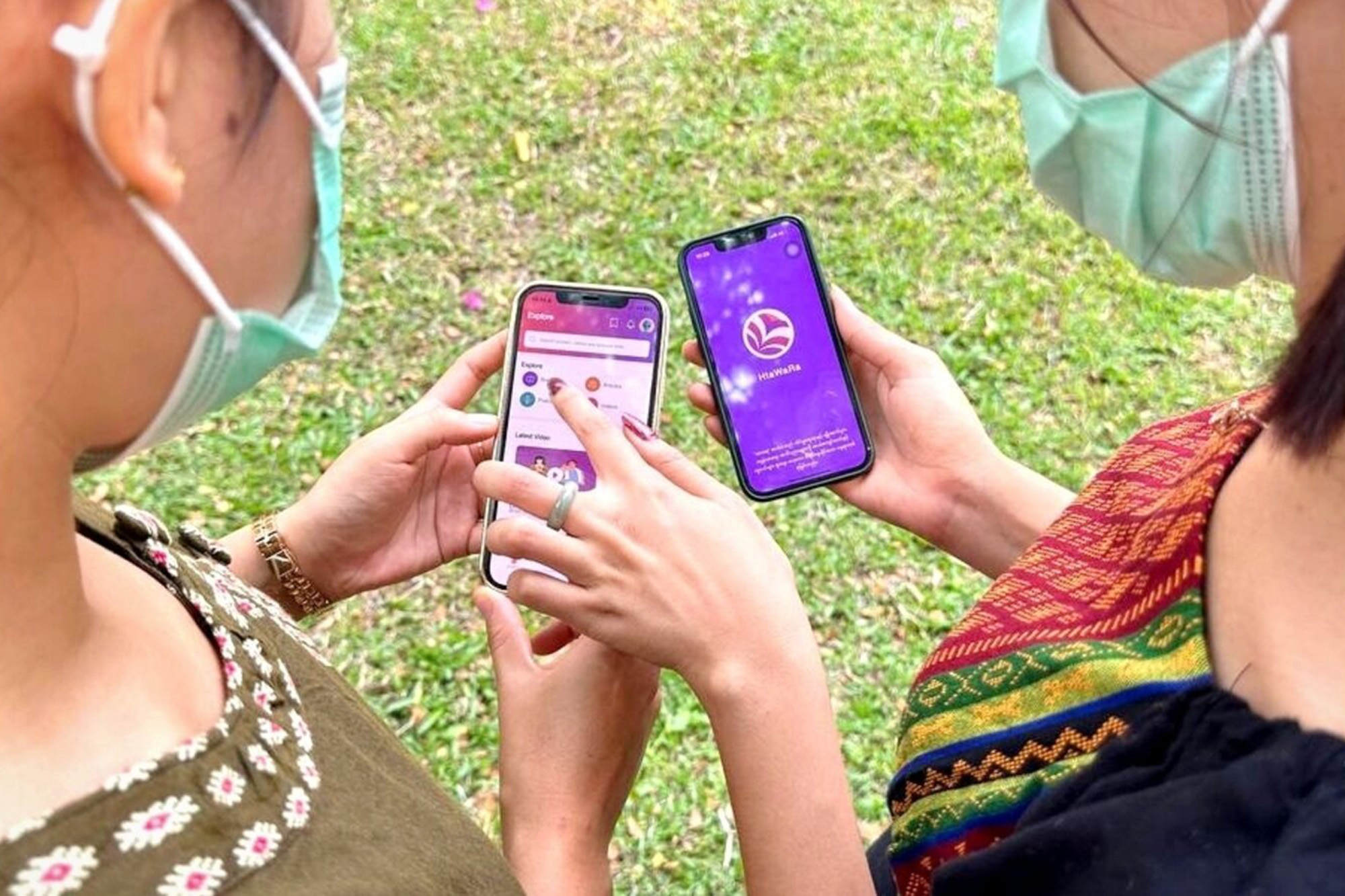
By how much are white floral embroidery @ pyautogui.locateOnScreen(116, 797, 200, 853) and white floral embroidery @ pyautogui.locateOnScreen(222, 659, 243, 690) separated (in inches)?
5.6

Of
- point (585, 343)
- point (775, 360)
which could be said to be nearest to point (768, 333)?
point (775, 360)

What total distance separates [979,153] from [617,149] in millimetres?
925

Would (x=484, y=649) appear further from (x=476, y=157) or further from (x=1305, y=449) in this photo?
(x=1305, y=449)

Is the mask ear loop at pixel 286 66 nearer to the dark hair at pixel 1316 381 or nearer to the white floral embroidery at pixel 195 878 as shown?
the white floral embroidery at pixel 195 878

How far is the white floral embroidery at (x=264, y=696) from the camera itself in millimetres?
877

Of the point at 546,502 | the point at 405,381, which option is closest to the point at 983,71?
the point at 405,381

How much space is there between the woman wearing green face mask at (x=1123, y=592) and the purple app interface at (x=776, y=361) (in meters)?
0.28

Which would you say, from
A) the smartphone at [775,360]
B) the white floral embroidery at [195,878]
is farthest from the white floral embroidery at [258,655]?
the smartphone at [775,360]

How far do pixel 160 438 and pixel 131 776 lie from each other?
239mm

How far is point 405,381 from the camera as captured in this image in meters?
2.58

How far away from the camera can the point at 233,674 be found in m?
0.89

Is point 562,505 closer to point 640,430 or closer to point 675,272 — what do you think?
point 640,430

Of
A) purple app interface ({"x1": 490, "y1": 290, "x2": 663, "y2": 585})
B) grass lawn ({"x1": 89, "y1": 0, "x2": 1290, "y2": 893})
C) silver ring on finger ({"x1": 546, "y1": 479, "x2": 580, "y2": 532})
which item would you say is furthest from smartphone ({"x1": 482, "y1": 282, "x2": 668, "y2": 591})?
grass lawn ({"x1": 89, "y1": 0, "x2": 1290, "y2": 893})

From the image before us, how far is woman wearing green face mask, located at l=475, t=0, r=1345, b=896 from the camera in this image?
767 millimetres
